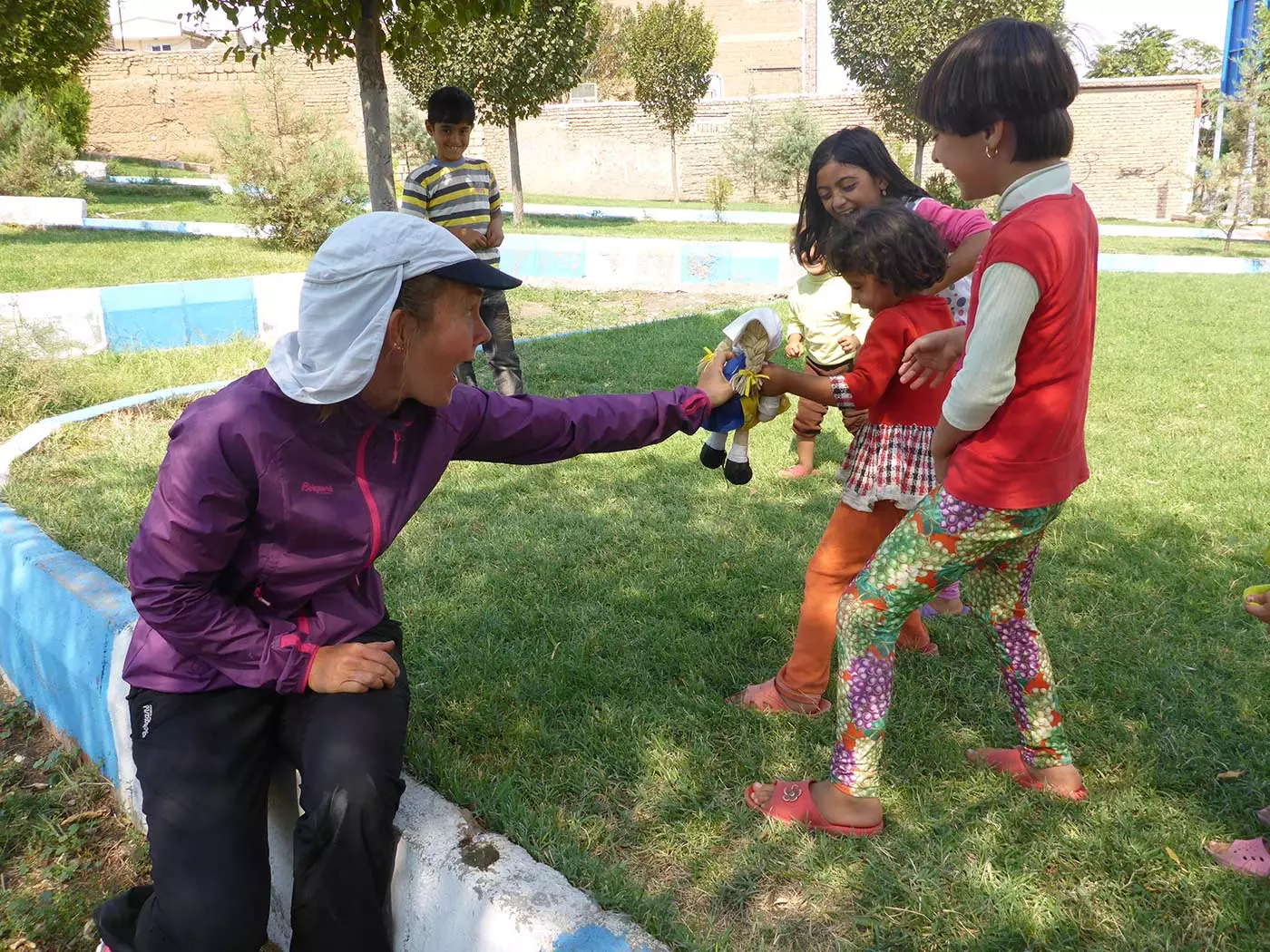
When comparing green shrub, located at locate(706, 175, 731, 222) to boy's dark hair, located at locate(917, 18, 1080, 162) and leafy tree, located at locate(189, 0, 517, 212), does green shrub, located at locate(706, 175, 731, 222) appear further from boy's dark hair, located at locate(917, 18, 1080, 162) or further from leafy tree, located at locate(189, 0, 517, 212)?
boy's dark hair, located at locate(917, 18, 1080, 162)

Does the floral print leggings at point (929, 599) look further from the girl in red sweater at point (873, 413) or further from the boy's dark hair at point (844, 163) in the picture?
the boy's dark hair at point (844, 163)

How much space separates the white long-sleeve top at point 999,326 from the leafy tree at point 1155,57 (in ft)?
161

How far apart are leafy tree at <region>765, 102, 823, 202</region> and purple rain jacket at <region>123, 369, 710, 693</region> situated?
24764 millimetres

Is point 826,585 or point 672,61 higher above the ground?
point 672,61

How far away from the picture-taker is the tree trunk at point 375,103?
17.3 feet

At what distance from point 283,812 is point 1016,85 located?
7.18 ft

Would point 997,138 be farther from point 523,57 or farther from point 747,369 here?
point 523,57

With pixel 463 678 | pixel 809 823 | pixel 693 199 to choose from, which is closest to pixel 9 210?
pixel 463 678

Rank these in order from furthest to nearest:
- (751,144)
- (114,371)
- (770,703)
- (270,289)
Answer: (751,144) → (270,289) → (114,371) → (770,703)

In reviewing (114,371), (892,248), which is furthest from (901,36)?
(892,248)

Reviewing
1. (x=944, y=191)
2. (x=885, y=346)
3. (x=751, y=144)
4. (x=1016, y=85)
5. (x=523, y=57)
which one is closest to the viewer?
(x=1016, y=85)

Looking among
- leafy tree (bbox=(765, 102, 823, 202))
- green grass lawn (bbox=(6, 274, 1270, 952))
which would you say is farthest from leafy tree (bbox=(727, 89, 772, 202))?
green grass lawn (bbox=(6, 274, 1270, 952))

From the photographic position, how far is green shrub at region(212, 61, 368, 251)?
1334 centimetres

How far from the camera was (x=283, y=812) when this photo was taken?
7.22 ft
